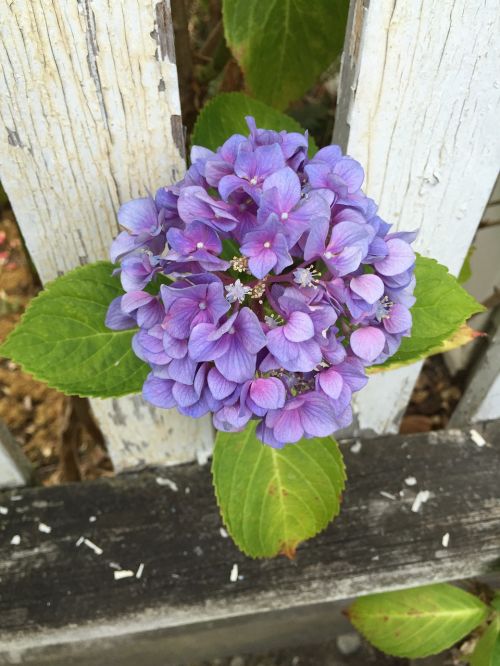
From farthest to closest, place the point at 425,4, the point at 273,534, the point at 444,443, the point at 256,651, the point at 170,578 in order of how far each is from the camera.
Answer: the point at 256,651, the point at 444,443, the point at 170,578, the point at 273,534, the point at 425,4

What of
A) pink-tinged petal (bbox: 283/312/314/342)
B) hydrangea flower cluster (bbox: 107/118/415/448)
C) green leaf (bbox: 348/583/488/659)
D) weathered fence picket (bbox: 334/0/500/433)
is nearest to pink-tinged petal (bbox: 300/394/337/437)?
hydrangea flower cluster (bbox: 107/118/415/448)

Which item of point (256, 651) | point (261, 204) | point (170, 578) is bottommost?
point (256, 651)

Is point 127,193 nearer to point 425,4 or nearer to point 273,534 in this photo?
point 425,4

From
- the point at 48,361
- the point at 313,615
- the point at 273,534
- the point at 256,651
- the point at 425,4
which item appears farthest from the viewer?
the point at 256,651

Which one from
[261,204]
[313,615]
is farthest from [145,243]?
[313,615]

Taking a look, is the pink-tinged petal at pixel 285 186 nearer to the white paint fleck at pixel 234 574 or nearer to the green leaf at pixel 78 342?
the green leaf at pixel 78 342

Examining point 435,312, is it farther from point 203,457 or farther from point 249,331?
point 203,457
